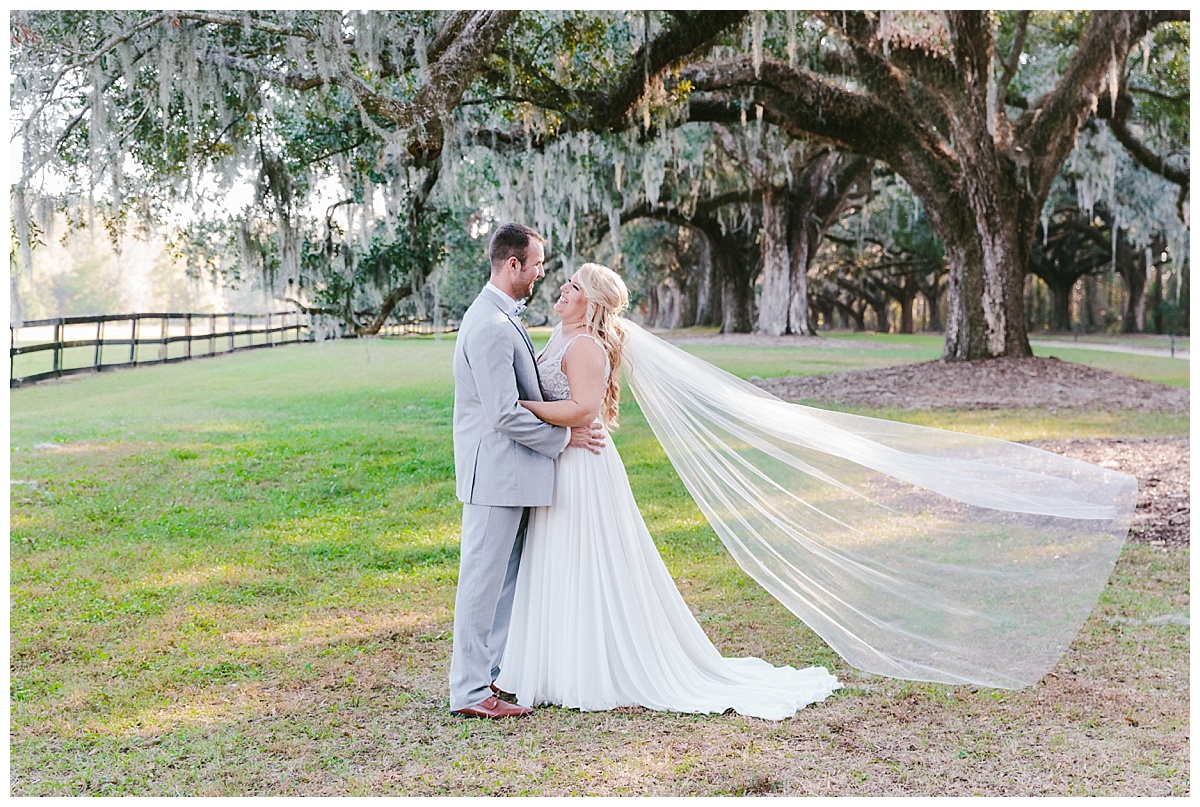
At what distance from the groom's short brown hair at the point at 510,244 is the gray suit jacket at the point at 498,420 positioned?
0.14m

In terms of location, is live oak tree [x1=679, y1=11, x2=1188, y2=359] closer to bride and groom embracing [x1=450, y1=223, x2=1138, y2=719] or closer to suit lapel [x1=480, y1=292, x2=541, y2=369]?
bride and groom embracing [x1=450, y1=223, x2=1138, y2=719]

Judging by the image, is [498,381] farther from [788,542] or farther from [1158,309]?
[1158,309]

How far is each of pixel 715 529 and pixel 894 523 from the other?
743 mm

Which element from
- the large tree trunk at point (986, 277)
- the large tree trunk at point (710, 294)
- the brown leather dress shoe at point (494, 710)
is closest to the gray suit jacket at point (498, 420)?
the brown leather dress shoe at point (494, 710)

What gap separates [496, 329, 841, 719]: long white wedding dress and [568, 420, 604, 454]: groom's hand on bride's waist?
0.03 metres

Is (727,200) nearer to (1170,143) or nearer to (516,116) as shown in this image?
(1170,143)

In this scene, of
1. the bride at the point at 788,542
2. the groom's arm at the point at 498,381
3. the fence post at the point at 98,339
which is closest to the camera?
the groom's arm at the point at 498,381

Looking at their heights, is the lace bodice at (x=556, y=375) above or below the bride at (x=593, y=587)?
above

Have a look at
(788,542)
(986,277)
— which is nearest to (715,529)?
(788,542)

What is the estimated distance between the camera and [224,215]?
33.4 feet

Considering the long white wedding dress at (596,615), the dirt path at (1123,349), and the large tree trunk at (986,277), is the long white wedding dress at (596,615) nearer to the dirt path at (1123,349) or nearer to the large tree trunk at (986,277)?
the large tree trunk at (986,277)

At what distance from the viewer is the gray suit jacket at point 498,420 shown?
3.51 meters

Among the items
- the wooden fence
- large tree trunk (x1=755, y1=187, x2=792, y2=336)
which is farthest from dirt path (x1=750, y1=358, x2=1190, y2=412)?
large tree trunk (x1=755, y1=187, x2=792, y2=336)

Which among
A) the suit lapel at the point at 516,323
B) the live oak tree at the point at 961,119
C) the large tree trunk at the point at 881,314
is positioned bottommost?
the suit lapel at the point at 516,323
